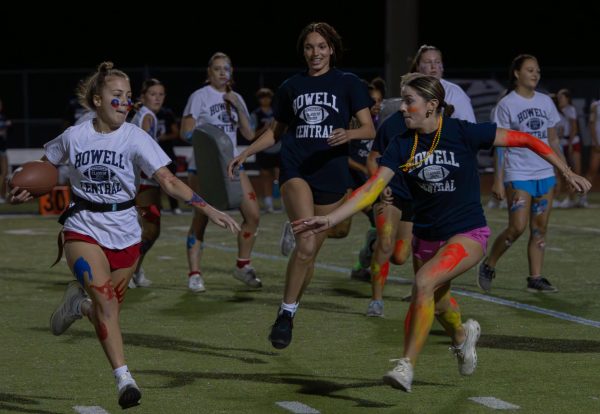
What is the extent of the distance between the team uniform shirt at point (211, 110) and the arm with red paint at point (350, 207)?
515 cm

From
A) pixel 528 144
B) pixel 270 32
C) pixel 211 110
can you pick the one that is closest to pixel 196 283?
pixel 211 110

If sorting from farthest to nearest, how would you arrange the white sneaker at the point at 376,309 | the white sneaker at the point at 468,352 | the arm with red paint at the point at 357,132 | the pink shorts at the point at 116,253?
the white sneaker at the point at 376,309
the arm with red paint at the point at 357,132
the white sneaker at the point at 468,352
the pink shorts at the point at 116,253

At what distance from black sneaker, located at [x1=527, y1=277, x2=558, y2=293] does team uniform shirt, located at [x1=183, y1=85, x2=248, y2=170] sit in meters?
2.98

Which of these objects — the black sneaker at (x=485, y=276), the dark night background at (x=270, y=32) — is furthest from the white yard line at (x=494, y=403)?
the dark night background at (x=270, y=32)

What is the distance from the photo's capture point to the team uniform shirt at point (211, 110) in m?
12.2

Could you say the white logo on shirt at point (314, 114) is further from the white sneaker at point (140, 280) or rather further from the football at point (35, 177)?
the white sneaker at point (140, 280)

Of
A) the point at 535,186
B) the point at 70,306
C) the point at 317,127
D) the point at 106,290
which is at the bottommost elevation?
the point at 70,306

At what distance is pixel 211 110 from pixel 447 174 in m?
5.30

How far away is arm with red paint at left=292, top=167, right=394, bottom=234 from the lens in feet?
22.0

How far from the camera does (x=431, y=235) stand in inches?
292

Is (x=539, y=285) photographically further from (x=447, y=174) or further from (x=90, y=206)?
(x=90, y=206)

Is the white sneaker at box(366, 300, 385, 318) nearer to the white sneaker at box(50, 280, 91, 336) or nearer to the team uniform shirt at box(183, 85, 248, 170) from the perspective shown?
the team uniform shirt at box(183, 85, 248, 170)

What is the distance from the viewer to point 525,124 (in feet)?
37.1

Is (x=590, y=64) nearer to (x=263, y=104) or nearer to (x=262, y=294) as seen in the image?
(x=263, y=104)
